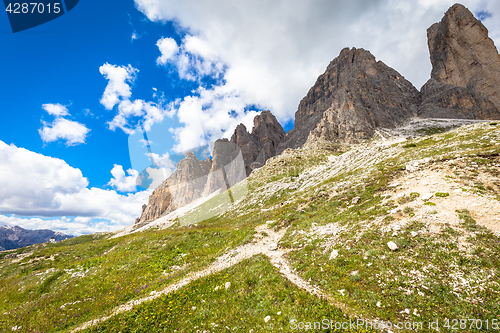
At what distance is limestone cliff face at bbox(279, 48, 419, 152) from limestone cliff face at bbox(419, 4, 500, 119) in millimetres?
16183

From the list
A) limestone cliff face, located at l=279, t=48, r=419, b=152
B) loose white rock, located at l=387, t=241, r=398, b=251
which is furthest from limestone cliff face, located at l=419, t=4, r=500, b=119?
loose white rock, located at l=387, t=241, r=398, b=251

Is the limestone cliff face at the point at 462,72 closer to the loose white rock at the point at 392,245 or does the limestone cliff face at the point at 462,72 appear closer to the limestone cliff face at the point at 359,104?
the limestone cliff face at the point at 359,104

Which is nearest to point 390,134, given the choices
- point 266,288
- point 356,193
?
point 356,193

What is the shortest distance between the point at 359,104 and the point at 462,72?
99.8 m

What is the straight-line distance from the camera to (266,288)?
1160cm

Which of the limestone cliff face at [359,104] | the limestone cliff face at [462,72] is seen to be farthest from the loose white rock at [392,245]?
the limestone cliff face at [462,72]

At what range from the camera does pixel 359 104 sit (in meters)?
142

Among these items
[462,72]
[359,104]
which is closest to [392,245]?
[359,104]

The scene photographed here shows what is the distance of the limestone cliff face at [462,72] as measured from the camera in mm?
137875

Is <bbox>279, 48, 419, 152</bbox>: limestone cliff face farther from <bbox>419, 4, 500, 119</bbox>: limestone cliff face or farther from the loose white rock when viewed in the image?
the loose white rock

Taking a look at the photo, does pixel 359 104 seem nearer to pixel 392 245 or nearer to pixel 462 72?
pixel 462 72

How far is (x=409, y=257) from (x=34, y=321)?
23521mm

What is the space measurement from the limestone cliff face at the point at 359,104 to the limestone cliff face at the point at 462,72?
16.2 m

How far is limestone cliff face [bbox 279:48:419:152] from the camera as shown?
12781cm
